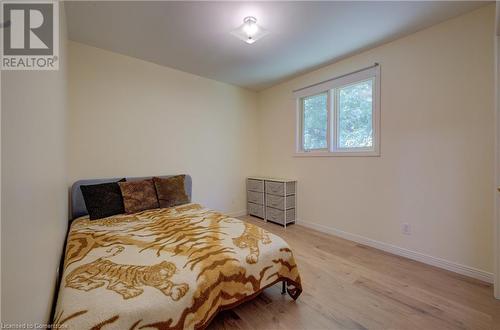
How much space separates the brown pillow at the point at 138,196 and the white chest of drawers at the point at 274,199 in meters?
1.84

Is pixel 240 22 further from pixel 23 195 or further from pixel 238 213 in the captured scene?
pixel 238 213

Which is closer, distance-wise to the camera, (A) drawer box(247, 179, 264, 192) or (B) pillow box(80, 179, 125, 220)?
(B) pillow box(80, 179, 125, 220)

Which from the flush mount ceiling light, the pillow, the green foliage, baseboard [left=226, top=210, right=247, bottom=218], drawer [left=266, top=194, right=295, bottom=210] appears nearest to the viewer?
the flush mount ceiling light

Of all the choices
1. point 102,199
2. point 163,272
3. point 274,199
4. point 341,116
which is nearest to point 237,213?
point 274,199

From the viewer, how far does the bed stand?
3.32 ft

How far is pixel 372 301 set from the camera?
1695mm

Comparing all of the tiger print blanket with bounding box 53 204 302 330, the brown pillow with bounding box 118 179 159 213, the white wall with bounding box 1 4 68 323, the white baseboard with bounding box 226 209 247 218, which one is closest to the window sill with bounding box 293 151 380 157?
the white baseboard with bounding box 226 209 247 218

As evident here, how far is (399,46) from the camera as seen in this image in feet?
8.15

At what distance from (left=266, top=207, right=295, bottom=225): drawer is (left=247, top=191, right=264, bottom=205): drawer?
0.21m

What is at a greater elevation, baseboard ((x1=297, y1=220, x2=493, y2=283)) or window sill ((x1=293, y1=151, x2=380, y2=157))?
window sill ((x1=293, y1=151, x2=380, y2=157))

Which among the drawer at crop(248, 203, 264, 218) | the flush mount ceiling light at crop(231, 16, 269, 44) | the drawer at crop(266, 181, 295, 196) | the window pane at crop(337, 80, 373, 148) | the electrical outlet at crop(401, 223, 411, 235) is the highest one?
the flush mount ceiling light at crop(231, 16, 269, 44)

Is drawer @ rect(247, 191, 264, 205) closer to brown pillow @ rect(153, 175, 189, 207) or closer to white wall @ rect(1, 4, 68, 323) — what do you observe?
brown pillow @ rect(153, 175, 189, 207)

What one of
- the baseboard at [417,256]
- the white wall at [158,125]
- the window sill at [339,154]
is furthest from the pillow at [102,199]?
the baseboard at [417,256]

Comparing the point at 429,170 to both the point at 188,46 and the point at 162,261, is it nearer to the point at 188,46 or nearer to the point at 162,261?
the point at 162,261
